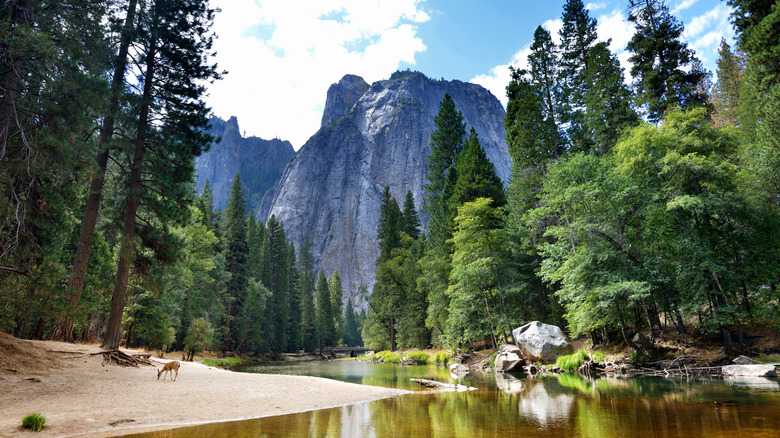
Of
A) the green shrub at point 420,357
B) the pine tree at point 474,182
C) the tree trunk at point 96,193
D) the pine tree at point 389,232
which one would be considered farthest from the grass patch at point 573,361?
the pine tree at point 389,232

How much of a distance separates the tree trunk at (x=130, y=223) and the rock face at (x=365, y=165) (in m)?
105

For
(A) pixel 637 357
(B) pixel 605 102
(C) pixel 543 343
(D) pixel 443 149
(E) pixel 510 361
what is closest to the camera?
(A) pixel 637 357

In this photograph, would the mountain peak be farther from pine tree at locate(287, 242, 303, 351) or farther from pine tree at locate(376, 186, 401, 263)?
pine tree at locate(376, 186, 401, 263)

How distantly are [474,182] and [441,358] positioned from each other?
1538 centimetres

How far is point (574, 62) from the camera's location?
2725cm

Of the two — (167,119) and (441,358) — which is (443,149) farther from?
(167,119)

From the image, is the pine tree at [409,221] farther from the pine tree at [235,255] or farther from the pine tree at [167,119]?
the pine tree at [167,119]

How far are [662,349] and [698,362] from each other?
1755 millimetres

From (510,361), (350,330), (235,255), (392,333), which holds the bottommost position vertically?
(350,330)

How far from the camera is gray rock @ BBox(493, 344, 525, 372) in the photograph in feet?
71.2

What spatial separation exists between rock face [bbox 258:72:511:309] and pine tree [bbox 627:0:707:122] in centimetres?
9441

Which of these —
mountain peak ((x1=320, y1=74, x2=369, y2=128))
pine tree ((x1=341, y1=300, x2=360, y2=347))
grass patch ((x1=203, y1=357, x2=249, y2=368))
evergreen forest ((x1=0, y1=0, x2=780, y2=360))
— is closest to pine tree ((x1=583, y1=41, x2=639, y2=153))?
evergreen forest ((x1=0, y1=0, x2=780, y2=360))

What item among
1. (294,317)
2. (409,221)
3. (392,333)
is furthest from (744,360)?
(294,317)

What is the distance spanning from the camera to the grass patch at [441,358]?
31.9 metres
